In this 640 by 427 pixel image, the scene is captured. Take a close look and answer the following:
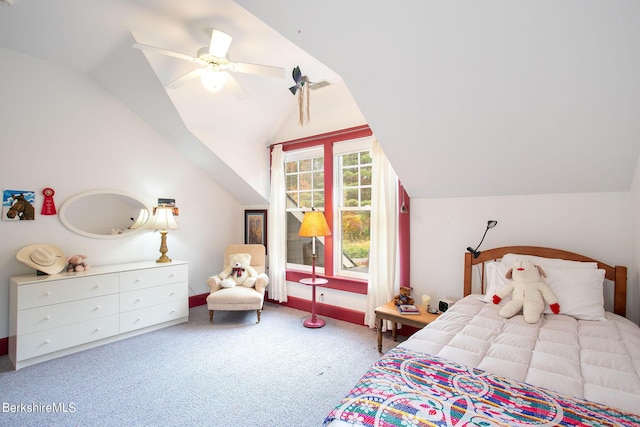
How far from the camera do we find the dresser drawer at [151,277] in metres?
3.08

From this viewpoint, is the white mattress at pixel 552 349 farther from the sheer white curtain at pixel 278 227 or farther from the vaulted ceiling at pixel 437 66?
the sheer white curtain at pixel 278 227

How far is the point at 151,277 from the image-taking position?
3273 millimetres

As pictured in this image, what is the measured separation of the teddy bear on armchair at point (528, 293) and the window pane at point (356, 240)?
5.12ft

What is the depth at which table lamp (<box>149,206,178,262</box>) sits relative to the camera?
11.6ft

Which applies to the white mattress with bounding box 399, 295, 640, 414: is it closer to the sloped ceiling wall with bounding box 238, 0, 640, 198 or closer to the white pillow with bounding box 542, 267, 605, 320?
the white pillow with bounding box 542, 267, 605, 320

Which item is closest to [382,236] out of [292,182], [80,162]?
[292,182]

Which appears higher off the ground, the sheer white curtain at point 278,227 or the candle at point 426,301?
A: the sheer white curtain at point 278,227

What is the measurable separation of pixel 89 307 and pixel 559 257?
417 cm

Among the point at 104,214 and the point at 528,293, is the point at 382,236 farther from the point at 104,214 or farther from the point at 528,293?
the point at 104,214

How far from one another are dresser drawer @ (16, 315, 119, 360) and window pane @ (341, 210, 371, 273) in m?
2.58

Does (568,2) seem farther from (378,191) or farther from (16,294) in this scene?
(16,294)

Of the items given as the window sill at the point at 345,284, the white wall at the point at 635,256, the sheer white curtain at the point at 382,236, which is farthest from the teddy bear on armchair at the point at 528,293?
the window sill at the point at 345,284

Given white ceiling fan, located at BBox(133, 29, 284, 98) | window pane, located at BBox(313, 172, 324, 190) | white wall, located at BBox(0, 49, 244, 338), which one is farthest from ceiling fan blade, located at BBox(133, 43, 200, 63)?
window pane, located at BBox(313, 172, 324, 190)

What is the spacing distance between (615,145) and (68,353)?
4.68 meters
